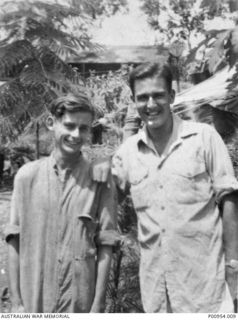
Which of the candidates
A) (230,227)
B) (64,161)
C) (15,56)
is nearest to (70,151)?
(64,161)

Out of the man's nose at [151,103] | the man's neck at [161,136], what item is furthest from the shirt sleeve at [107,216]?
the man's nose at [151,103]

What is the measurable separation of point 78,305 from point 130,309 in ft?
4.34

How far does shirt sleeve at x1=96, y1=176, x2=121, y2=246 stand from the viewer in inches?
81.2

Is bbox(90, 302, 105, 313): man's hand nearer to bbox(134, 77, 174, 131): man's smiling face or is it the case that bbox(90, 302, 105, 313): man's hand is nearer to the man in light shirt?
the man in light shirt

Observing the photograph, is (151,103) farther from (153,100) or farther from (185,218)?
(185,218)

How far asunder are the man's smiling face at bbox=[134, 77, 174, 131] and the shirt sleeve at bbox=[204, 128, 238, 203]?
223mm

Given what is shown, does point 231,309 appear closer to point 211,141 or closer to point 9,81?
point 211,141

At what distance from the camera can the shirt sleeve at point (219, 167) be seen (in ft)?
6.71

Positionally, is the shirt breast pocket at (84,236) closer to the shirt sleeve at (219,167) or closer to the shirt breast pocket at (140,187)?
the shirt breast pocket at (140,187)

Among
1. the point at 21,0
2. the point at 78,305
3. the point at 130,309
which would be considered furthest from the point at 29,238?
the point at 21,0

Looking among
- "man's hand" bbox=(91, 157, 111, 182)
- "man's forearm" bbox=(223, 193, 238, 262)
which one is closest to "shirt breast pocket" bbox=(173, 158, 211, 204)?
"man's forearm" bbox=(223, 193, 238, 262)

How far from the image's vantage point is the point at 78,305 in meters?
2.00

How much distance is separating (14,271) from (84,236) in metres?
0.34

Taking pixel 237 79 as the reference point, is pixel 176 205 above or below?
below
